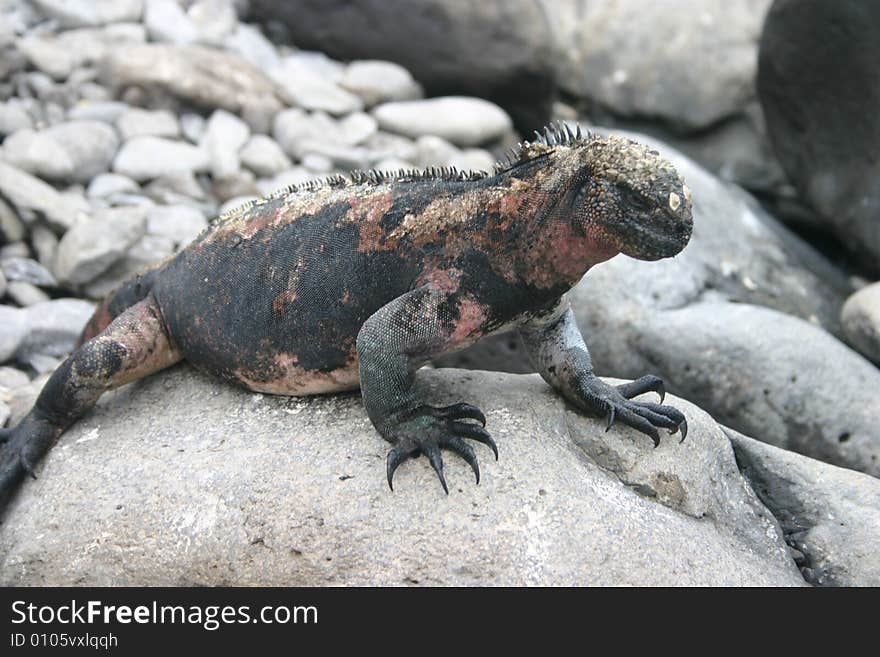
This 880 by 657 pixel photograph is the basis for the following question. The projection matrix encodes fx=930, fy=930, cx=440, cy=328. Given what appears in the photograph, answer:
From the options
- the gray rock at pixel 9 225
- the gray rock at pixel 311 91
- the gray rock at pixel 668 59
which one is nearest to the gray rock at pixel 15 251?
the gray rock at pixel 9 225

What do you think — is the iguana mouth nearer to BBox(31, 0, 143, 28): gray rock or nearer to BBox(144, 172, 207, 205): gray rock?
BBox(144, 172, 207, 205): gray rock

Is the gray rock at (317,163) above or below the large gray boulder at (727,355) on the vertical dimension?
below

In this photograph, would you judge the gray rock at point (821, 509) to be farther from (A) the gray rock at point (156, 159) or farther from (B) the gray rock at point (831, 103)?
(A) the gray rock at point (156, 159)

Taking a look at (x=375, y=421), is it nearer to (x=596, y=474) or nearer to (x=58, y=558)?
(x=596, y=474)

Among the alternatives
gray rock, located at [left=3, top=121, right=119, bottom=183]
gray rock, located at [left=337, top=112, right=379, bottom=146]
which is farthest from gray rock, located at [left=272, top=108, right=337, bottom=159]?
gray rock, located at [left=3, top=121, right=119, bottom=183]

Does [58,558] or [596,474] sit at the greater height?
[596,474]

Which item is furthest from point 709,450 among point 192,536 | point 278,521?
point 192,536

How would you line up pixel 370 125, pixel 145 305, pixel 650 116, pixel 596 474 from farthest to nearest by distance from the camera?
pixel 650 116, pixel 370 125, pixel 145 305, pixel 596 474
